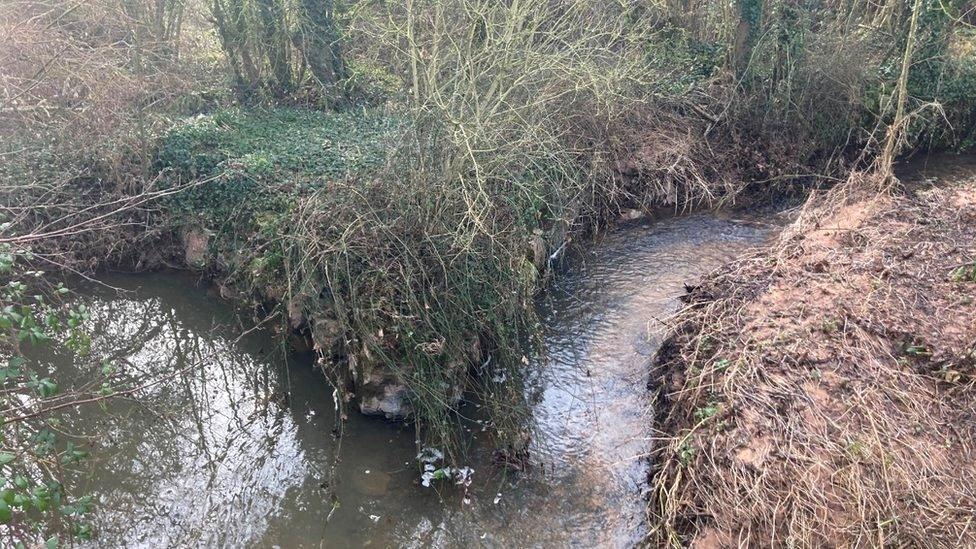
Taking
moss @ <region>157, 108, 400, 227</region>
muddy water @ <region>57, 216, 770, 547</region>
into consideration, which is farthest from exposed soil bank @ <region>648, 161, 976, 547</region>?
moss @ <region>157, 108, 400, 227</region>

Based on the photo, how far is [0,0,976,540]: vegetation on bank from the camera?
245 inches

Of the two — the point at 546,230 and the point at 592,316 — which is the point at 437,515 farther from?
the point at 546,230

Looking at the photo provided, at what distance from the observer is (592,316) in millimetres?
8109

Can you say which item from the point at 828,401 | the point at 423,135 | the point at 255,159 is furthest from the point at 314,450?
the point at 828,401

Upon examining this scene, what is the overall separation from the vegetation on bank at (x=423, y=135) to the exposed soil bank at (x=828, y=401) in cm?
168

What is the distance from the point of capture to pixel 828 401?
540 centimetres

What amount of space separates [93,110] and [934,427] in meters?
9.76

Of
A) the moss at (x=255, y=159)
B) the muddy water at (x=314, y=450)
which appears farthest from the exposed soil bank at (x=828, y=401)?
the moss at (x=255, y=159)

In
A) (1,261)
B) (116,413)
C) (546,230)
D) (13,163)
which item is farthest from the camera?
(546,230)

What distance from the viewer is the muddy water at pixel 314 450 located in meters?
5.48

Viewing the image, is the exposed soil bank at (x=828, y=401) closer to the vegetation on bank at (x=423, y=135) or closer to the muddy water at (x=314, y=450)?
the muddy water at (x=314, y=450)

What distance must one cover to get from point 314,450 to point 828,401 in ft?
14.9

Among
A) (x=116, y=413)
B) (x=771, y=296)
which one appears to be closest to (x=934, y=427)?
(x=771, y=296)

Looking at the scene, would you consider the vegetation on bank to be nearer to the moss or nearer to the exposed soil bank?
the moss
